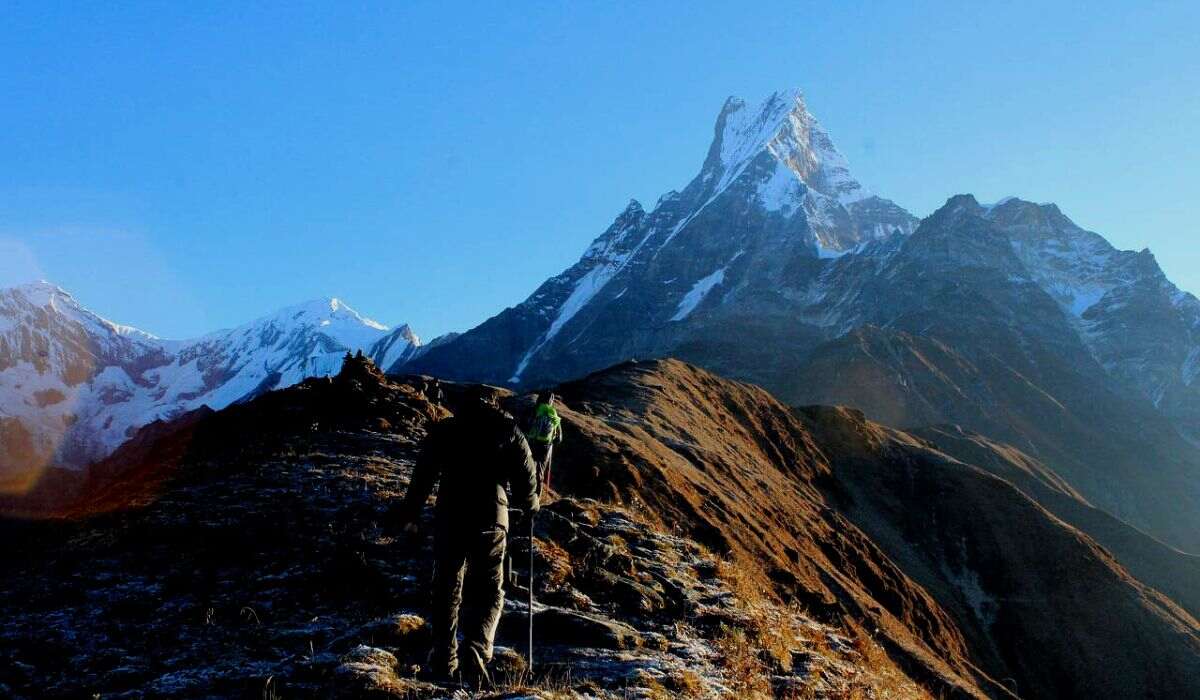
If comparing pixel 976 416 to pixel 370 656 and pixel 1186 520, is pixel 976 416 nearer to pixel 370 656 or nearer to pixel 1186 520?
pixel 1186 520

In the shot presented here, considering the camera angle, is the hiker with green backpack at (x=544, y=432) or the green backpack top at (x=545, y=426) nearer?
the hiker with green backpack at (x=544, y=432)

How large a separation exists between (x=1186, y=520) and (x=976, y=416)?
41731 mm

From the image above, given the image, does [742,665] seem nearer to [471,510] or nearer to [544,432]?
[471,510]

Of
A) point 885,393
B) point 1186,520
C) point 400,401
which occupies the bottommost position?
point 1186,520

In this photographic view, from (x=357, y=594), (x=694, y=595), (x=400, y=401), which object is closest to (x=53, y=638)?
(x=357, y=594)

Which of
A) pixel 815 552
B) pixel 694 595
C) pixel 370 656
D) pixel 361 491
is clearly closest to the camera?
pixel 370 656

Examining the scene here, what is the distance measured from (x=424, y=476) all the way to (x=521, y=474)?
0.94m

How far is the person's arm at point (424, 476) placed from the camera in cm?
776

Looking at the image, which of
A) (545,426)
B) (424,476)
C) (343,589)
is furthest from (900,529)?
(424,476)

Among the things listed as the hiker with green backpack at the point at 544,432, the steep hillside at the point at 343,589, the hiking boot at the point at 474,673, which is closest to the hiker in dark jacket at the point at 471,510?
the hiking boot at the point at 474,673

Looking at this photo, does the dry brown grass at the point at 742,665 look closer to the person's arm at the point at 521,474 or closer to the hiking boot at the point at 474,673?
the hiking boot at the point at 474,673

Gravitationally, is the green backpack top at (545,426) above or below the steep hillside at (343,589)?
above

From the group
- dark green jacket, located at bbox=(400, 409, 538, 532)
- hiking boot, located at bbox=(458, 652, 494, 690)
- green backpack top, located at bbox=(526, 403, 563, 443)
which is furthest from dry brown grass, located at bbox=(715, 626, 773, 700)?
green backpack top, located at bbox=(526, 403, 563, 443)

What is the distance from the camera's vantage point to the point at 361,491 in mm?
13227
